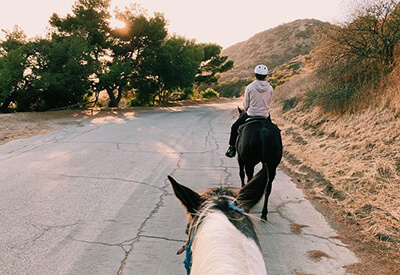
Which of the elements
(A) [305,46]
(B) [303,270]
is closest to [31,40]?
(B) [303,270]

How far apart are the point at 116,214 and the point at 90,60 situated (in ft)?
60.3

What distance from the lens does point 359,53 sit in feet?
35.4

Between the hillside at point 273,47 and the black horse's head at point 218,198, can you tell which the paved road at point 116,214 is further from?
the hillside at point 273,47

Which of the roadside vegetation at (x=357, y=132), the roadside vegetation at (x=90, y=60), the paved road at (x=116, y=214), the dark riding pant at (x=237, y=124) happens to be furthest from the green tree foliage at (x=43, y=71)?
the dark riding pant at (x=237, y=124)

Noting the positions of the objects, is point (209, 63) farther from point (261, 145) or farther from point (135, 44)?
point (261, 145)

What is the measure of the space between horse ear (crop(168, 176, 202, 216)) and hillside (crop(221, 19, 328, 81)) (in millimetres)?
81526

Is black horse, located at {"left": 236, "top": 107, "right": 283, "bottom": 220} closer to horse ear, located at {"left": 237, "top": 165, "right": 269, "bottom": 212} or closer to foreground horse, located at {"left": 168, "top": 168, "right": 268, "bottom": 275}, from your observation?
horse ear, located at {"left": 237, "top": 165, "right": 269, "bottom": 212}

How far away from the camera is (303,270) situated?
3.38 m

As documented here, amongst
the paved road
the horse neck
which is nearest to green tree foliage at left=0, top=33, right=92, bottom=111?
the paved road

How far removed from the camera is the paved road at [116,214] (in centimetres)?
348

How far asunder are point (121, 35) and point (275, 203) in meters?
22.8

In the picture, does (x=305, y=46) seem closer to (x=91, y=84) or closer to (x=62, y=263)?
(x=91, y=84)

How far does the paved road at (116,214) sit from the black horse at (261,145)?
2.48 ft

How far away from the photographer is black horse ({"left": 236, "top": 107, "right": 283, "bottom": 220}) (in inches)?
188
